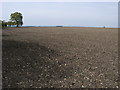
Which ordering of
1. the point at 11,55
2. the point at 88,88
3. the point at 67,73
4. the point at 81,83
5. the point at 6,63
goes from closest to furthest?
1. the point at 88,88
2. the point at 81,83
3. the point at 67,73
4. the point at 6,63
5. the point at 11,55

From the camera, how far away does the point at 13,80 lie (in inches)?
229

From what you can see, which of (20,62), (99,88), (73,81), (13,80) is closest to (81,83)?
(73,81)

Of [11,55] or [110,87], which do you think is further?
[11,55]

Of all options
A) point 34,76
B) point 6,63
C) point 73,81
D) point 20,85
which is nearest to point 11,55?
point 6,63

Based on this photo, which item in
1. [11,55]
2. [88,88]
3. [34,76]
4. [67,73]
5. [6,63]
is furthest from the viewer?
[11,55]

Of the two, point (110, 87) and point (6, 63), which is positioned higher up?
point (6, 63)

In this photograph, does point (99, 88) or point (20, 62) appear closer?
point (99, 88)

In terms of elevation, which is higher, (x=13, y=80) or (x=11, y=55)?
(x=11, y=55)

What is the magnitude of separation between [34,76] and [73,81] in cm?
173

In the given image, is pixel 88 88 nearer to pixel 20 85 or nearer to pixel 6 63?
pixel 20 85

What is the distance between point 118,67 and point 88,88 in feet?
10.7

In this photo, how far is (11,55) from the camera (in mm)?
9102

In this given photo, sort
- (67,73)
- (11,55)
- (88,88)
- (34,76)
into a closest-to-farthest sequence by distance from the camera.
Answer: (88,88)
(34,76)
(67,73)
(11,55)

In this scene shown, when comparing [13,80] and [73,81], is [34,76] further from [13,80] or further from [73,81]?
[73,81]
